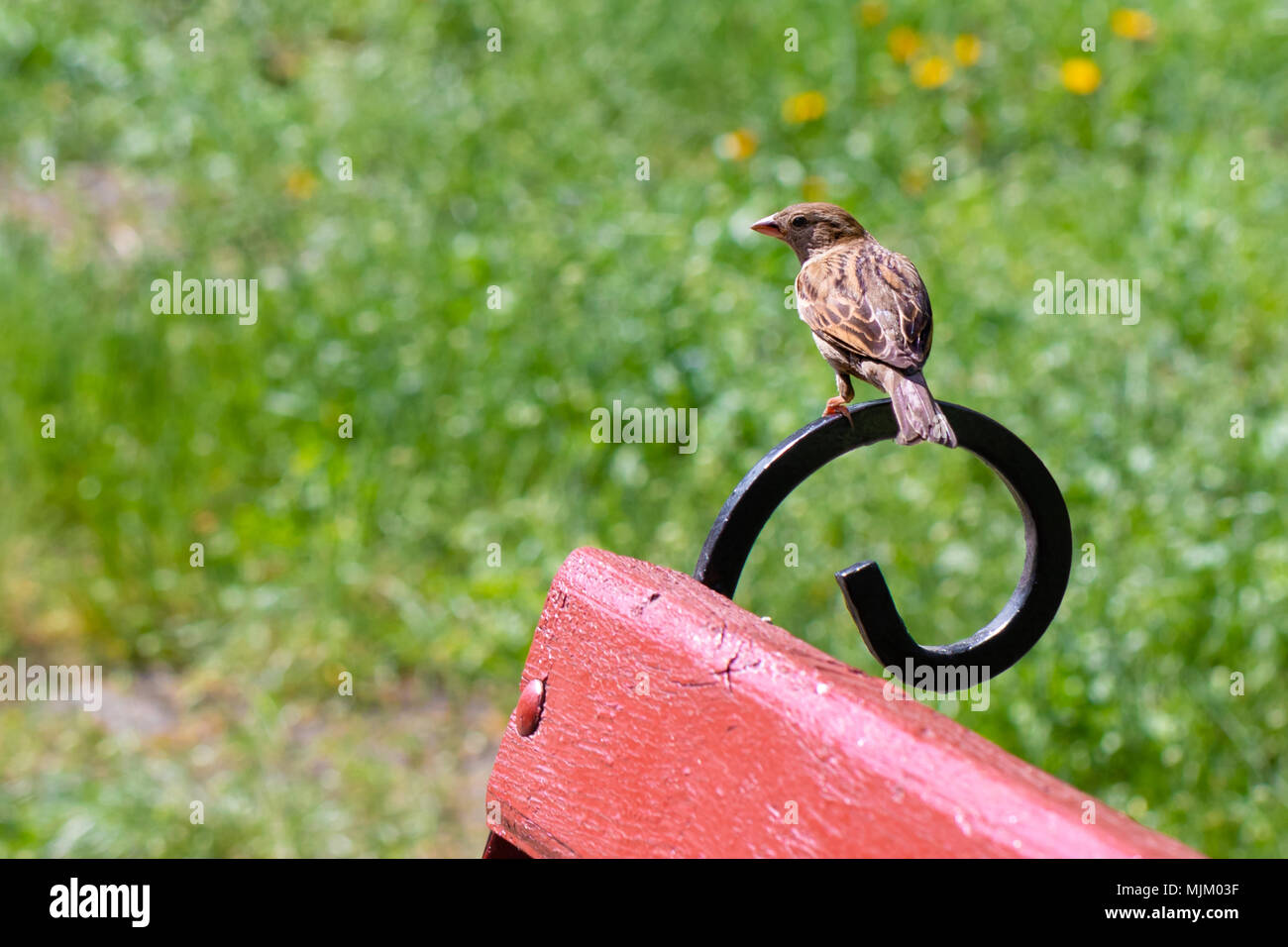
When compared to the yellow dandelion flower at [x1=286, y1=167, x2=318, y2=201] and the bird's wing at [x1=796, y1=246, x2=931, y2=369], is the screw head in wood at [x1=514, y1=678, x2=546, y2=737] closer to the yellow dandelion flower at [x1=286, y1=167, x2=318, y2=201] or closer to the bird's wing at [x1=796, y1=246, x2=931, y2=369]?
the bird's wing at [x1=796, y1=246, x2=931, y2=369]

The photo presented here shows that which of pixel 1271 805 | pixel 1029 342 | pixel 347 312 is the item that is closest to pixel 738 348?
pixel 1029 342

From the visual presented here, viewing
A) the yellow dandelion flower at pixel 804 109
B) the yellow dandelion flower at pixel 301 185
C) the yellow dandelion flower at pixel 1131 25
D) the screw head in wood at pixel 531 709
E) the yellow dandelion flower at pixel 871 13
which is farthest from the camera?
A: the yellow dandelion flower at pixel 871 13

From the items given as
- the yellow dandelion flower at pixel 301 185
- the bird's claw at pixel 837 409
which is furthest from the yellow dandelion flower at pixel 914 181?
the bird's claw at pixel 837 409

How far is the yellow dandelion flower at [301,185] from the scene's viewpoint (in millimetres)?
4836

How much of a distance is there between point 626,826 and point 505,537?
2.67 metres

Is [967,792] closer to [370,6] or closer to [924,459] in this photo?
[924,459]

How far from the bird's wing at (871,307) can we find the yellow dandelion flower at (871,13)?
4.24 metres

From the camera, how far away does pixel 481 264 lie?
14.3 feet

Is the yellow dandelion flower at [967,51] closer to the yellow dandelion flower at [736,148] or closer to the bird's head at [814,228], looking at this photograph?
the yellow dandelion flower at [736,148]

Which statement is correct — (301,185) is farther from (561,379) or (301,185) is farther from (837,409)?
(837,409)

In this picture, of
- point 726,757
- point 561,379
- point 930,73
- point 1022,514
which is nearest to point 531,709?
point 726,757

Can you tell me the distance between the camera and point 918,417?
1411 mm

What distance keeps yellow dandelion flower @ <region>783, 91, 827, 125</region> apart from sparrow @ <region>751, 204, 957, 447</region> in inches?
139

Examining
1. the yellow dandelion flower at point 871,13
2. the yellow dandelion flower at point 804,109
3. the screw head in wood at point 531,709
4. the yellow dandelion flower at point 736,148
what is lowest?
the screw head in wood at point 531,709
